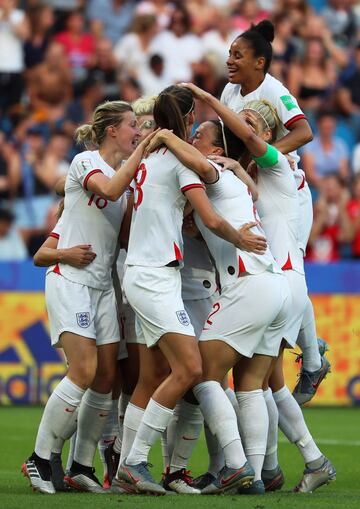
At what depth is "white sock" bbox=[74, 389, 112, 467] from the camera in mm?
7504

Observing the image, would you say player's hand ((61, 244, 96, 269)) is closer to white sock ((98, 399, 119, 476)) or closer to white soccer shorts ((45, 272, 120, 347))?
white soccer shorts ((45, 272, 120, 347))

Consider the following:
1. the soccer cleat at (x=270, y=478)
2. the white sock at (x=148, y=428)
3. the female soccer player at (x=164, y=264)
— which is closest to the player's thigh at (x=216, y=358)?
the female soccer player at (x=164, y=264)

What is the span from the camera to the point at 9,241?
1486 centimetres

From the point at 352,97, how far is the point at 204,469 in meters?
9.89

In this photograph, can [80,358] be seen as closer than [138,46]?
Yes

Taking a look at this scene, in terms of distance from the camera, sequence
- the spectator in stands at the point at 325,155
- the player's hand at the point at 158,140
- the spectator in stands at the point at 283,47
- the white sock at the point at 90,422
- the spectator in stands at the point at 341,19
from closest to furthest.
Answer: the player's hand at the point at 158,140
the white sock at the point at 90,422
the spectator in stands at the point at 325,155
the spectator in stands at the point at 283,47
the spectator in stands at the point at 341,19

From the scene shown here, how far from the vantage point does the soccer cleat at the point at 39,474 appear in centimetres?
714

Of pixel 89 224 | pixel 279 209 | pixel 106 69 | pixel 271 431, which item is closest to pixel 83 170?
pixel 89 224

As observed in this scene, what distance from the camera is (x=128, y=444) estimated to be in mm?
7227

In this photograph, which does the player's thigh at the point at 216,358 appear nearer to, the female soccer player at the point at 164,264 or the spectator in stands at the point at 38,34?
the female soccer player at the point at 164,264

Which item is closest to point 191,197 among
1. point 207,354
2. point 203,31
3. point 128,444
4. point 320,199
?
point 207,354

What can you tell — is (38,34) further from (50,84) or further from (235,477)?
(235,477)

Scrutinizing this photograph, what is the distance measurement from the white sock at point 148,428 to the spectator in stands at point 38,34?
1032 cm

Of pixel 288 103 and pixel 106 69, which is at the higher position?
pixel 288 103
